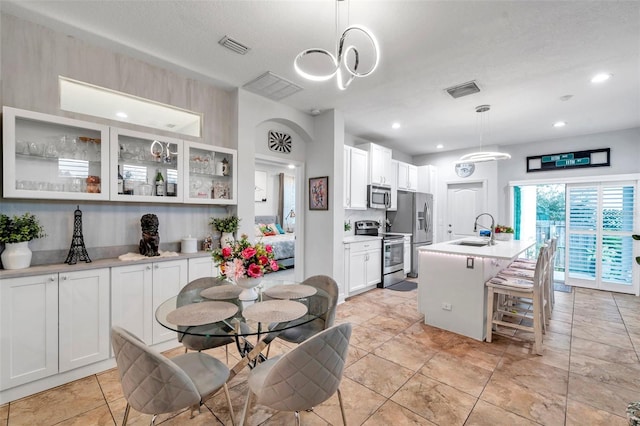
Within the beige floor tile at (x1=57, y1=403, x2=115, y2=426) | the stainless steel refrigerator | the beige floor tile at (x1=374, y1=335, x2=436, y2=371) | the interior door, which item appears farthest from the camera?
the interior door

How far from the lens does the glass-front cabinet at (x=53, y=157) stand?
6.91 feet

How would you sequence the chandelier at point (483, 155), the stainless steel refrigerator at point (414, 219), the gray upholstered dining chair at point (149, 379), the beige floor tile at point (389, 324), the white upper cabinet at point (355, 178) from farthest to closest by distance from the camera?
the stainless steel refrigerator at point (414, 219)
the white upper cabinet at point (355, 178)
the chandelier at point (483, 155)
the beige floor tile at point (389, 324)
the gray upholstered dining chair at point (149, 379)

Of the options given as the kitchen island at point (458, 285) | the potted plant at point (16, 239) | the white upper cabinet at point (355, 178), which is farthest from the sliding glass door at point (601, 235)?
the potted plant at point (16, 239)

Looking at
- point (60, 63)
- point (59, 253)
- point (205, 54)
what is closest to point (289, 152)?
point (205, 54)

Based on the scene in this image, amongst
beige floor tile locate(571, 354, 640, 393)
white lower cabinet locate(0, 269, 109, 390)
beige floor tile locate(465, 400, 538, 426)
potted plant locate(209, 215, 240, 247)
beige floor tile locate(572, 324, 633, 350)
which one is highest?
potted plant locate(209, 215, 240, 247)

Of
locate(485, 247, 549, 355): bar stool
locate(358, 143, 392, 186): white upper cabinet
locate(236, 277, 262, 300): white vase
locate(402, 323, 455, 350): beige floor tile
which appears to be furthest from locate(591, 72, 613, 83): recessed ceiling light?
locate(236, 277, 262, 300): white vase

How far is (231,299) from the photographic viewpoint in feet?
6.35

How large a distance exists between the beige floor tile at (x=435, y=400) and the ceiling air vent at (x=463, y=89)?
3.01m

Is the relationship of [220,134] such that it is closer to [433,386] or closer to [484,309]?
[433,386]

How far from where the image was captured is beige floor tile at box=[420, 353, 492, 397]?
222 cm

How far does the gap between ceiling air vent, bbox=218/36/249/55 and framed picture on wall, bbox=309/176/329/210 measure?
78.6 inches

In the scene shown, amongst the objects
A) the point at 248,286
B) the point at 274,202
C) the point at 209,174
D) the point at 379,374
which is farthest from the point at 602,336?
the point at 274,202

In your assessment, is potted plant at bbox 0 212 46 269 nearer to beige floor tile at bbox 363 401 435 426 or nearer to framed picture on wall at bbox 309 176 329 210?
beige floor tile at bbox 363 401 435 426

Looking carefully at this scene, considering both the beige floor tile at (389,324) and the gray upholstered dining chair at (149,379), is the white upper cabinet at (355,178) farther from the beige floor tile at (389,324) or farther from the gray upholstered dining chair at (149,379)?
the gray upholstered dining chair at (149,379)
